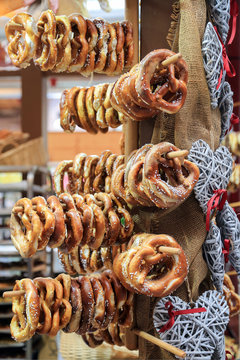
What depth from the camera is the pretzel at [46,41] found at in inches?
51.9

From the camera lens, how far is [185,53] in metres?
1.37

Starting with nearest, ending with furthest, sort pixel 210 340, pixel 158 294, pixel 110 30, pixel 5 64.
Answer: pixel 158 294 → pixel 210 340 → pixel 110 30 → pixel 5 64

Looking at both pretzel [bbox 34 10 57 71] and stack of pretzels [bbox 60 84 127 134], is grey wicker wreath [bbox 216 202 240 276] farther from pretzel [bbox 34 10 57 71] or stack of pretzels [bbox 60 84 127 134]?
pretzel [bbox 34 10 57 71]

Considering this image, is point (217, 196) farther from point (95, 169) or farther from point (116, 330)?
point (116, 330)

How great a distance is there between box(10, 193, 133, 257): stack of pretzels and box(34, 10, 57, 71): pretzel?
0.38 meters

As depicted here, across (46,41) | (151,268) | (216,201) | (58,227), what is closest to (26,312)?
(58,227)

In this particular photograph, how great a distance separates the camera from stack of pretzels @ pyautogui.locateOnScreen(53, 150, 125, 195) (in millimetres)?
1521

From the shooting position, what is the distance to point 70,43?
4.51ft

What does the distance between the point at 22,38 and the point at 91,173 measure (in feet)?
1.50

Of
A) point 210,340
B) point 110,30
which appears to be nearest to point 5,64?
point 110,30

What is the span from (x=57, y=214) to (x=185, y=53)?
1.89 feet

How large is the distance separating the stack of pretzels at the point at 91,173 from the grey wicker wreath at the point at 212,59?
343 millimetres

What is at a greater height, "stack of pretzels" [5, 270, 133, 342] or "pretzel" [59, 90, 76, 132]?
"pretzel" [59, 90, 76, 132]

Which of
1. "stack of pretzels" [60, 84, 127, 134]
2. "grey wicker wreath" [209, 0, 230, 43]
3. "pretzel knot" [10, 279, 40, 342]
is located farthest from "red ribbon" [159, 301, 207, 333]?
"grey wicker wreath" [209, 0, 230, 43]
